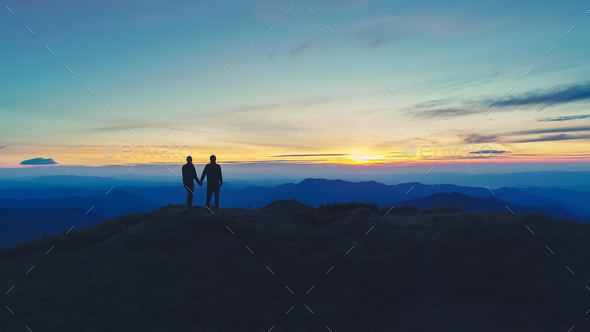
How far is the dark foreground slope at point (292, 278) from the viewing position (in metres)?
9.45

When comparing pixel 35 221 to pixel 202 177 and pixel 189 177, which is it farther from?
pixel 202 177

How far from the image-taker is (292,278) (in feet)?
38.6

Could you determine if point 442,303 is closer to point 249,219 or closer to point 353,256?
point 353,256

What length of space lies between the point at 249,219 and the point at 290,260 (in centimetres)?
446

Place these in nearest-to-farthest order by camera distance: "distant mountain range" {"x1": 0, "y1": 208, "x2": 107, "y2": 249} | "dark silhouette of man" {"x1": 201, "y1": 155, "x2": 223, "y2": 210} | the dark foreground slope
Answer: the dark foreground slope → "dark silhouette of man" {"x1": 201, "y1": 155, "x2": 223, "y2": 210} → "distant mountain range" {"x1": 0, "y1": 208, "x2": 107, "y2": 249}

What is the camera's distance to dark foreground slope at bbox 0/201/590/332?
945 cm

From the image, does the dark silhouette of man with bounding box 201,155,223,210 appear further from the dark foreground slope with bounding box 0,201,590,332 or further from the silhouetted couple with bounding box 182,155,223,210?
the dark foreground slope with bounding box 0,201,590,332

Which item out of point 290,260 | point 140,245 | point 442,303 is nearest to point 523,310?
point 442,303

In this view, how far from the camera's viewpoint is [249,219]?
16453 millimetres

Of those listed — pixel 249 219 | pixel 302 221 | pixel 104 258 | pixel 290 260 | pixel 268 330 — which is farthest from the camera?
pixel 302 221

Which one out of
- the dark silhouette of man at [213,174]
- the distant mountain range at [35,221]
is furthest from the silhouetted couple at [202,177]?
the distant mountain range at [35,221]

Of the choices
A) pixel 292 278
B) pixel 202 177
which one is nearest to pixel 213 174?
pixel 202 177

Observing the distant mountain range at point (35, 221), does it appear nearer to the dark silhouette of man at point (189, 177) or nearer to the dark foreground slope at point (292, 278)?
the dark silhouette of man at point (189, 177)

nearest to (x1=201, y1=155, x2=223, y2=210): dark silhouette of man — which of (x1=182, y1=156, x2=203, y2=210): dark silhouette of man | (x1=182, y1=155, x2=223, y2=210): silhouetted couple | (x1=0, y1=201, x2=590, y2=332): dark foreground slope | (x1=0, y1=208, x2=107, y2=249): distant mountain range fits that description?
(x1=182, y1=155, x2=223, y2=210): silhouetted couple
